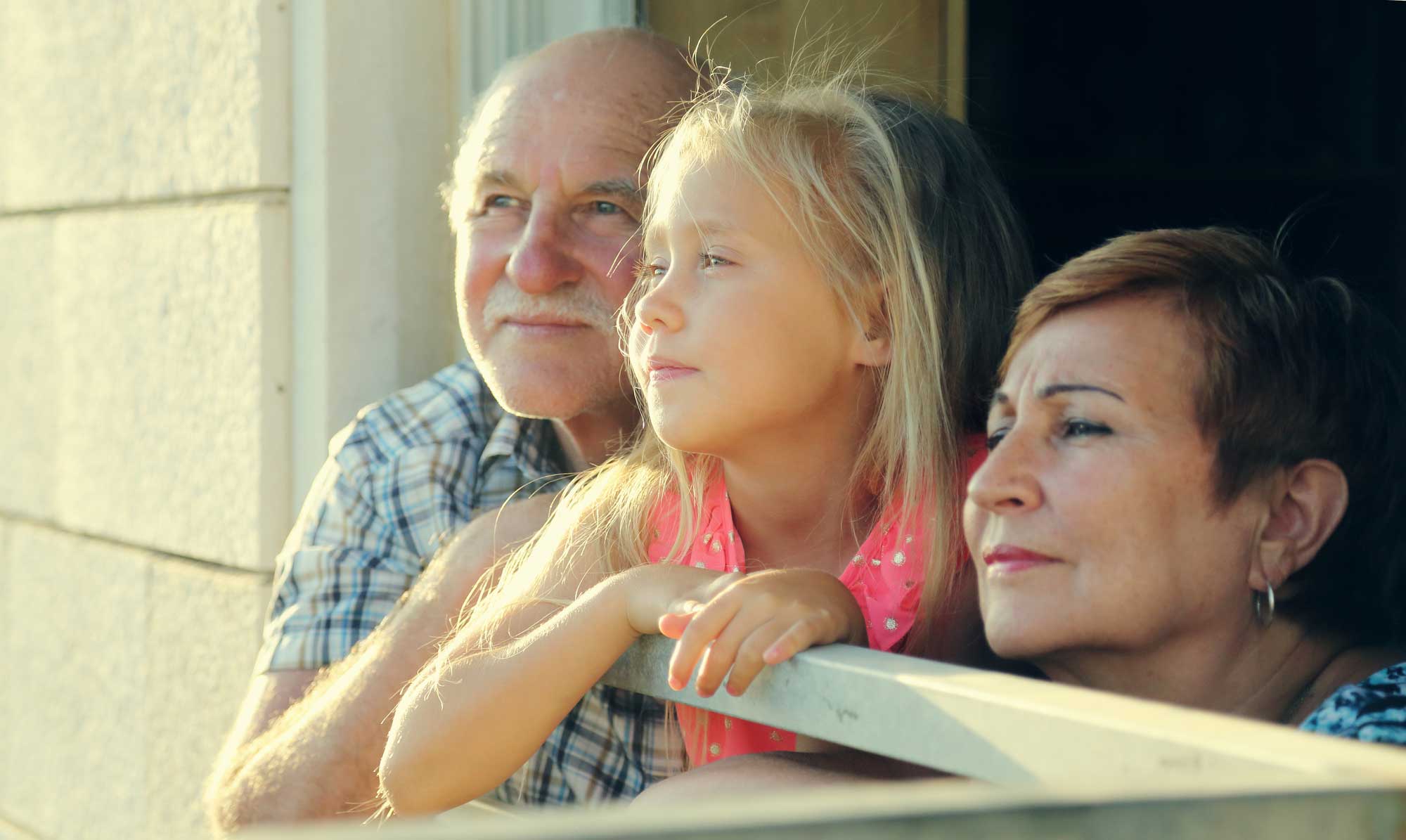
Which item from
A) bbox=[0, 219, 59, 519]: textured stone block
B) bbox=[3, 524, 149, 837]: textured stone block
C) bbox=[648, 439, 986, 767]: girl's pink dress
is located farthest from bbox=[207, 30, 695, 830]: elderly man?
bbox=[0, 219, 59, 519]: textured stone block

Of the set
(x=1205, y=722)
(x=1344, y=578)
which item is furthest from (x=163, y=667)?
(x=1205, y=722)

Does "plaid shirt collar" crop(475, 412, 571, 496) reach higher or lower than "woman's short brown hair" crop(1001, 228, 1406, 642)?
lower

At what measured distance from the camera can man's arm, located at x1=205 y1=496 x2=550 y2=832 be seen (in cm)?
171

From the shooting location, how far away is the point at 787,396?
4.86 ft

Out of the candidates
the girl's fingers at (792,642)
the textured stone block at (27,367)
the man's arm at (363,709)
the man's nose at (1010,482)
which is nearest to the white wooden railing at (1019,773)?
the girl's fingers at (792,642)

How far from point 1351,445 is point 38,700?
287 cm

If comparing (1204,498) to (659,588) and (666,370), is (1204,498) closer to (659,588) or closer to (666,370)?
(659,588)

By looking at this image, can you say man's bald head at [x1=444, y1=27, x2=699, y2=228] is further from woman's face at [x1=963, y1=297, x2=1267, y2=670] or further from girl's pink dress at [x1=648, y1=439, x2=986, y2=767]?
woman's face at [x1=963, y1=297, x2=1267, y2=670]

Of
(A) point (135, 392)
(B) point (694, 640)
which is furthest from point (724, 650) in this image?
(A) point (135, 392)

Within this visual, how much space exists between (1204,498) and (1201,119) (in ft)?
7.59

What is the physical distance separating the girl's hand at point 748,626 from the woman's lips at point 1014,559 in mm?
129

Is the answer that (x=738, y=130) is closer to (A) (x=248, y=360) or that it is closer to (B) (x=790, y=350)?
(B) (x=790, y=350)

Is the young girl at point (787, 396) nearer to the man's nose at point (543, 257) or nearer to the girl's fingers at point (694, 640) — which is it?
the girl's fingers at point (694, 640)

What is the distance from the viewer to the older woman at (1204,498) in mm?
1160
